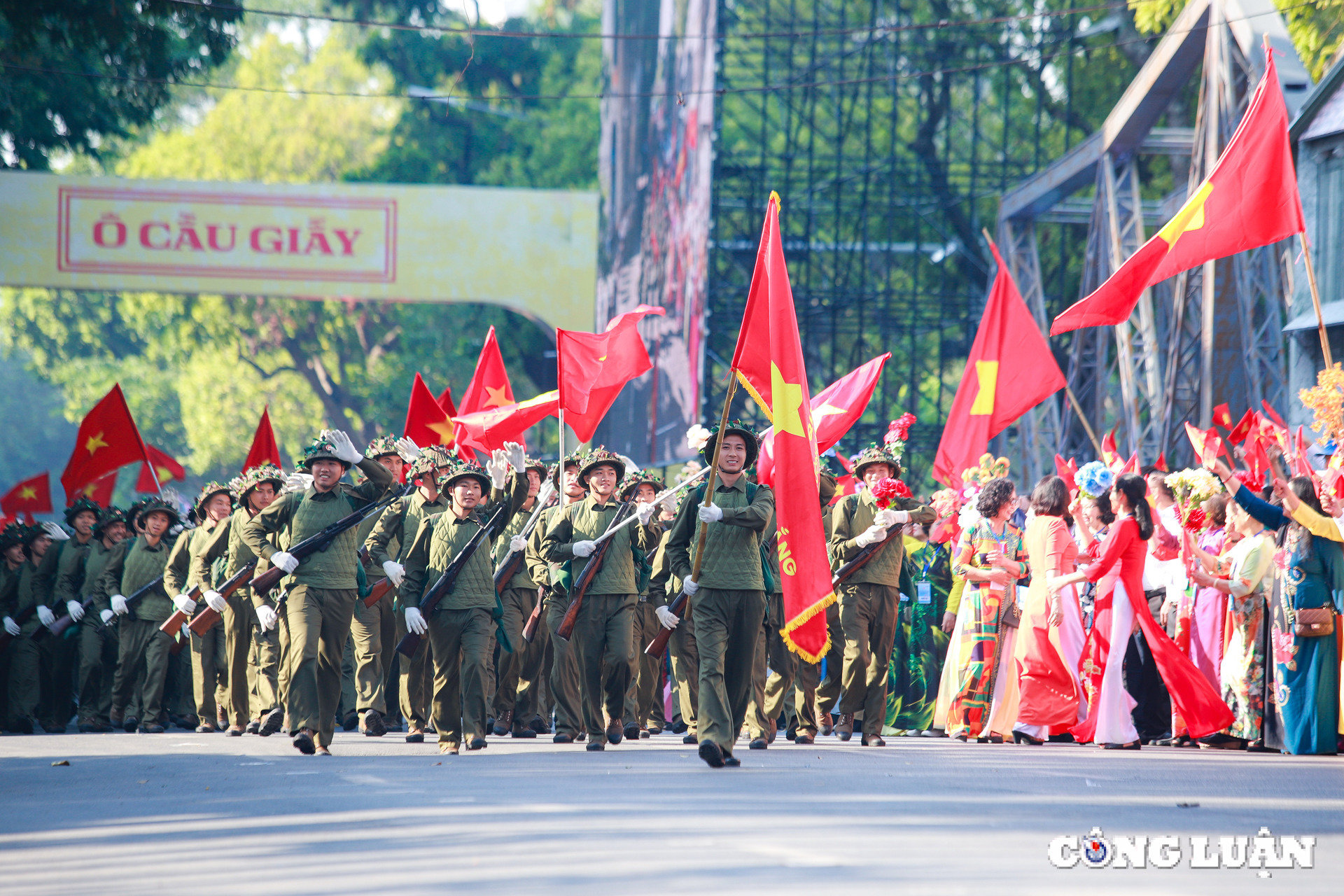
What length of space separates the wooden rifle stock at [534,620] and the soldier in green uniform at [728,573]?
289 centimetres

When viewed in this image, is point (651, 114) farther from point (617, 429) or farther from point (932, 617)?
point (932, 617)

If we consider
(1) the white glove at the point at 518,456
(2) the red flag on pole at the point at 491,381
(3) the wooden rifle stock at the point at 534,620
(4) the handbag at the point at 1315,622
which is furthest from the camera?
(2) the red flag on pole at the point at 491,381

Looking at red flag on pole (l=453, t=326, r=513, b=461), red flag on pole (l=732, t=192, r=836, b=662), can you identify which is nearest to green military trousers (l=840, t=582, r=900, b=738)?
red flag on pole (l=732, t=192, r=836, b=662)

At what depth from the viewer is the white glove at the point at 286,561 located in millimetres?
10312

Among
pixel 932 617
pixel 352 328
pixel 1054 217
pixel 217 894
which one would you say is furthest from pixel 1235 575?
pixel 352 328

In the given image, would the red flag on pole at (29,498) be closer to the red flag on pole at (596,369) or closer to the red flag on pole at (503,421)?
the red flag on pole at (503,421)

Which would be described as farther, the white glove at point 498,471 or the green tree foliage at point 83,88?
the green tree foliage at point 83,88

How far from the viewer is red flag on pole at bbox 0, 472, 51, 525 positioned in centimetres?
2059

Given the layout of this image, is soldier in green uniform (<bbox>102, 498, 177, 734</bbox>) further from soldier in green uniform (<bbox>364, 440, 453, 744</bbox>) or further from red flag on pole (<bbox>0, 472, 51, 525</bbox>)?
red flag on pole (<bbox>0, 472, 51, 525</bbox>)

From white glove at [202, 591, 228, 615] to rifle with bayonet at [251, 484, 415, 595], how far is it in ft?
4.40

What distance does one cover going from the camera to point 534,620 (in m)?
12.4

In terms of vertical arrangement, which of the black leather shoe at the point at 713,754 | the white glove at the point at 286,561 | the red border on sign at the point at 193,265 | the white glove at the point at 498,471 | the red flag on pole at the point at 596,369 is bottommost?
the black leather shoe at the point at 713,754

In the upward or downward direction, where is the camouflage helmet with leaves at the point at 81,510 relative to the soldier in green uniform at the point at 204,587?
upward

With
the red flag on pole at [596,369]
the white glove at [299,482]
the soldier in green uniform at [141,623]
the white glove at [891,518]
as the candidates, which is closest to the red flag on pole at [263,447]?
the soldier in green uniform at [141,623]
